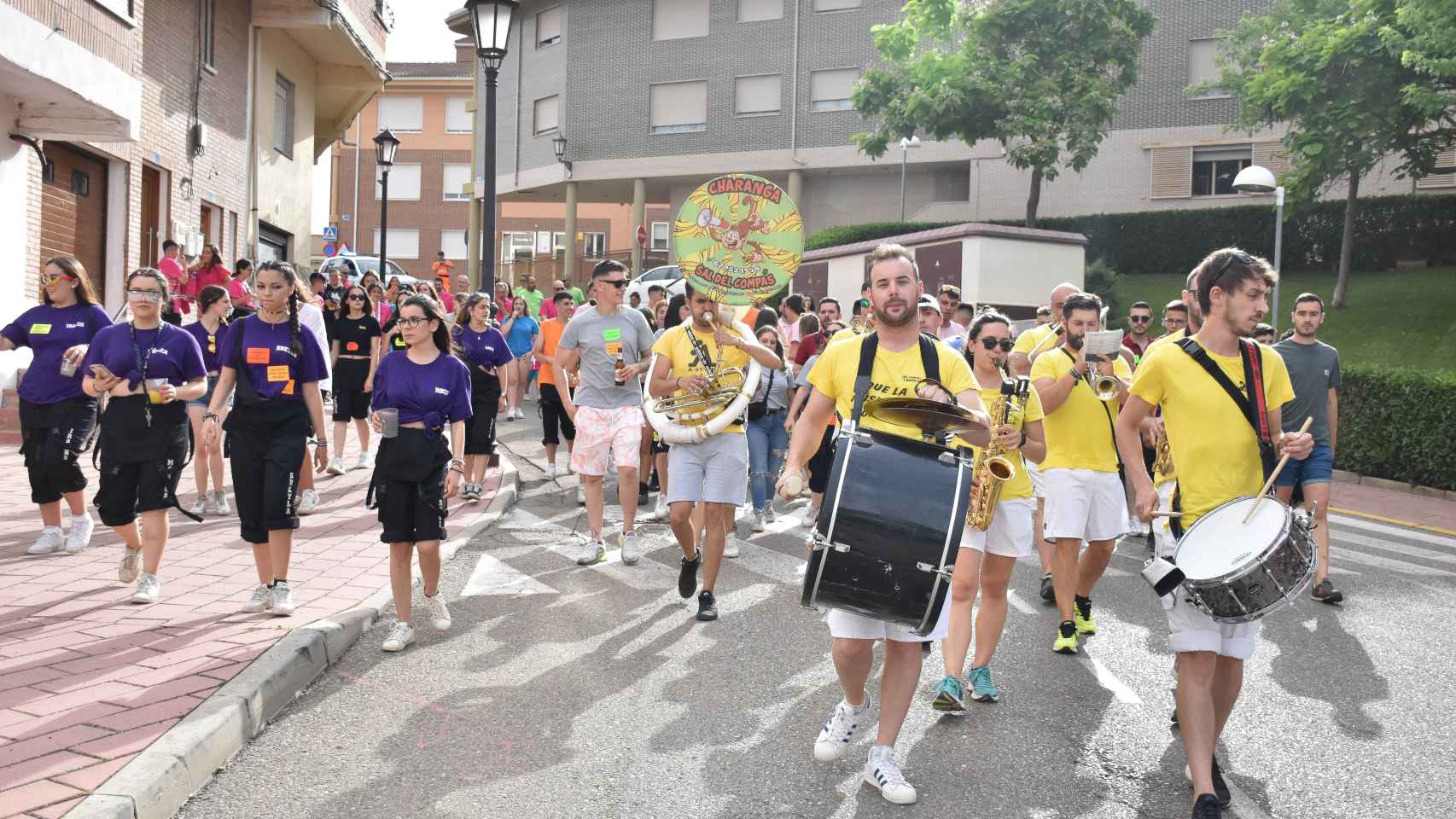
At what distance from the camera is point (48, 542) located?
8.35 metres

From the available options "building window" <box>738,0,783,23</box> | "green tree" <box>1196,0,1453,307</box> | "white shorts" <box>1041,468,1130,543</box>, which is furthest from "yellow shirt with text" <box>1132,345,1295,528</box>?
"building window" <box>738,0,783,23</box>

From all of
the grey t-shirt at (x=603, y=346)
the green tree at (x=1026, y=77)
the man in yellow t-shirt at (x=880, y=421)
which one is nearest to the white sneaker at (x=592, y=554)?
the grey t-shirt at (x=603, y=346)

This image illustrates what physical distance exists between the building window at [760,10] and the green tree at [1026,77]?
776 centimetres

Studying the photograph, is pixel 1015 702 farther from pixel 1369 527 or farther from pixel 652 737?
pixel 1369 527

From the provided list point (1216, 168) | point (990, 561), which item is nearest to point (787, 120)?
point (1216, 168)

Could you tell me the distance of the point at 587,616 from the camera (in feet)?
24.8

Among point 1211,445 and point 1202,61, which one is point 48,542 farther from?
point 1202,61

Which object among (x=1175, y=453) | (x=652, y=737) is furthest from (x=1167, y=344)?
(x=652, y=737)

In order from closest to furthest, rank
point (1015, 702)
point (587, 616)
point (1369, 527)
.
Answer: point (1015, 702) → point (587, 616) → point (1369, 527)

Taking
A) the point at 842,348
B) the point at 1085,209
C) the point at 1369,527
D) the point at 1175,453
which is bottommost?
the point at 1369,527

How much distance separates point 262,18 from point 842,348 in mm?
21673

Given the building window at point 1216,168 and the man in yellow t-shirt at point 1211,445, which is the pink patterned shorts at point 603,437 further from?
the building window at point 1216,168

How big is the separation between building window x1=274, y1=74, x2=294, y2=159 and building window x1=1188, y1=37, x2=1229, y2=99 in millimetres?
23485

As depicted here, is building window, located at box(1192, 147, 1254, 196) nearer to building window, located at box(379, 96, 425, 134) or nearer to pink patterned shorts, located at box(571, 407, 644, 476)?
pink patterned shorts, located at box(571, 407, 644, 476)
